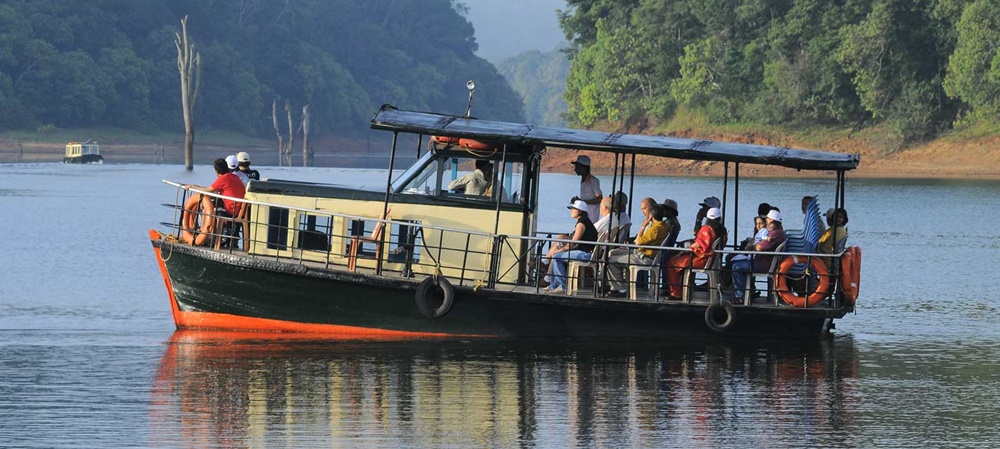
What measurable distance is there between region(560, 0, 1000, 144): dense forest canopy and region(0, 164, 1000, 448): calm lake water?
4768 cm

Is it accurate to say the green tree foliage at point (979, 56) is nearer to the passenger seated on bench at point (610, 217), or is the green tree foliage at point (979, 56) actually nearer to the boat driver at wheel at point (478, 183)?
the passenger seated on bench at point (610, 217)

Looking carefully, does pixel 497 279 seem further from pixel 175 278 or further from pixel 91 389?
pixel 91 389

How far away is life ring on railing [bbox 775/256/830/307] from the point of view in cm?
1791

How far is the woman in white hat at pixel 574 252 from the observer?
17.8 m

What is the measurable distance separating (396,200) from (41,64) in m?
94.7

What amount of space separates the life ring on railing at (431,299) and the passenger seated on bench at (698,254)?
101 inches

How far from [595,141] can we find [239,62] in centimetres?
11885

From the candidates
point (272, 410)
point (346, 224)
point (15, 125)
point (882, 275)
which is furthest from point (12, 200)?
point (15, 125)

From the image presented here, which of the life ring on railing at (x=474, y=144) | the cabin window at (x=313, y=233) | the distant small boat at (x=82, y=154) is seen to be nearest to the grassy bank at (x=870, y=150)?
the distant small boat at (x=82, y=154)

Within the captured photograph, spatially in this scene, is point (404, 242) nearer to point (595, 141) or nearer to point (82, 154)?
point (595, 141)

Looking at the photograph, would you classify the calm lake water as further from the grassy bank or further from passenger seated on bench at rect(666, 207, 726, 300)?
the grassy bank

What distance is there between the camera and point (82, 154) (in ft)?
304

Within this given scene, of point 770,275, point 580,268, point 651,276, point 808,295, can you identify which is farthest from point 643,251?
point 808,295

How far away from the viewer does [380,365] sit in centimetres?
1672
